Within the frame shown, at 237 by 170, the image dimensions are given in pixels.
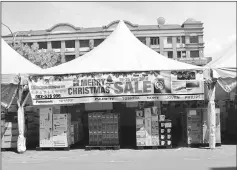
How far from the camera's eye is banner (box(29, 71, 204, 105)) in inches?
465

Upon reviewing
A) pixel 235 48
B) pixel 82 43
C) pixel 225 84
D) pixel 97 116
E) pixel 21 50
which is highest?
pixel 82 43

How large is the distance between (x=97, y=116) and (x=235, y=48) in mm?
6198

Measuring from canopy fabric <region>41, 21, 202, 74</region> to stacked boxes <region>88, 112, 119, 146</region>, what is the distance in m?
1.83

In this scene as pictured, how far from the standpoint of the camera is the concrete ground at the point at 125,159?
8922mm

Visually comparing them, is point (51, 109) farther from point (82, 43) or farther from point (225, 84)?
point (82, 43)

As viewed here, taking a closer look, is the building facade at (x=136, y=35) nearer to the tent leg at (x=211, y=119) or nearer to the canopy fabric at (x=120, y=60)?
the canopy fabric at (x=120, y=60)

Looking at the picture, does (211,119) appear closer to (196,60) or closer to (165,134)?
(165,134)

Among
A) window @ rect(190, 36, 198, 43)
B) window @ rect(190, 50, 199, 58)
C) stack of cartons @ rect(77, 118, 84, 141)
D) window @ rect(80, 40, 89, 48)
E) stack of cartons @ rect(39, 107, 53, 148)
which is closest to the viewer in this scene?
stack of cartons @ rect(39, 107, 53, 148)

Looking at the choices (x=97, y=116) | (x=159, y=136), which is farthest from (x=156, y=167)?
(x=97, y=116)

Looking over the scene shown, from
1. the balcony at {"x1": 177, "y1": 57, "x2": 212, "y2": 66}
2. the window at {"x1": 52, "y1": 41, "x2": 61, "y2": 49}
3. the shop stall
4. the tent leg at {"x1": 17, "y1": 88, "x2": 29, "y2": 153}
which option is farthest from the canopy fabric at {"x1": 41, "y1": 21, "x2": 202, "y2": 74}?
the window at {"x1": 52, "y1": 41, "x2": 61, "y2": 49}

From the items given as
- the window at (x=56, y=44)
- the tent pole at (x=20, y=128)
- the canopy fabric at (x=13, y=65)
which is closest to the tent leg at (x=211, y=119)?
the canopy fabric at (x=13, y=65)

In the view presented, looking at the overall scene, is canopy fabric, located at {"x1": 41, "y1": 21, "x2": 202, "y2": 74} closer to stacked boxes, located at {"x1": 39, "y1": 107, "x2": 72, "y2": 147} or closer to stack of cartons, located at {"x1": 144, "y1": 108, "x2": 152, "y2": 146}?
stack of cartons, located at {"x1": 144, "y1": 108, "x2": 152, "y2": 146}

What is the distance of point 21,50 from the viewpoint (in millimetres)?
38719

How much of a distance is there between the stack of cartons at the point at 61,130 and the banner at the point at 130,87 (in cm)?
73
